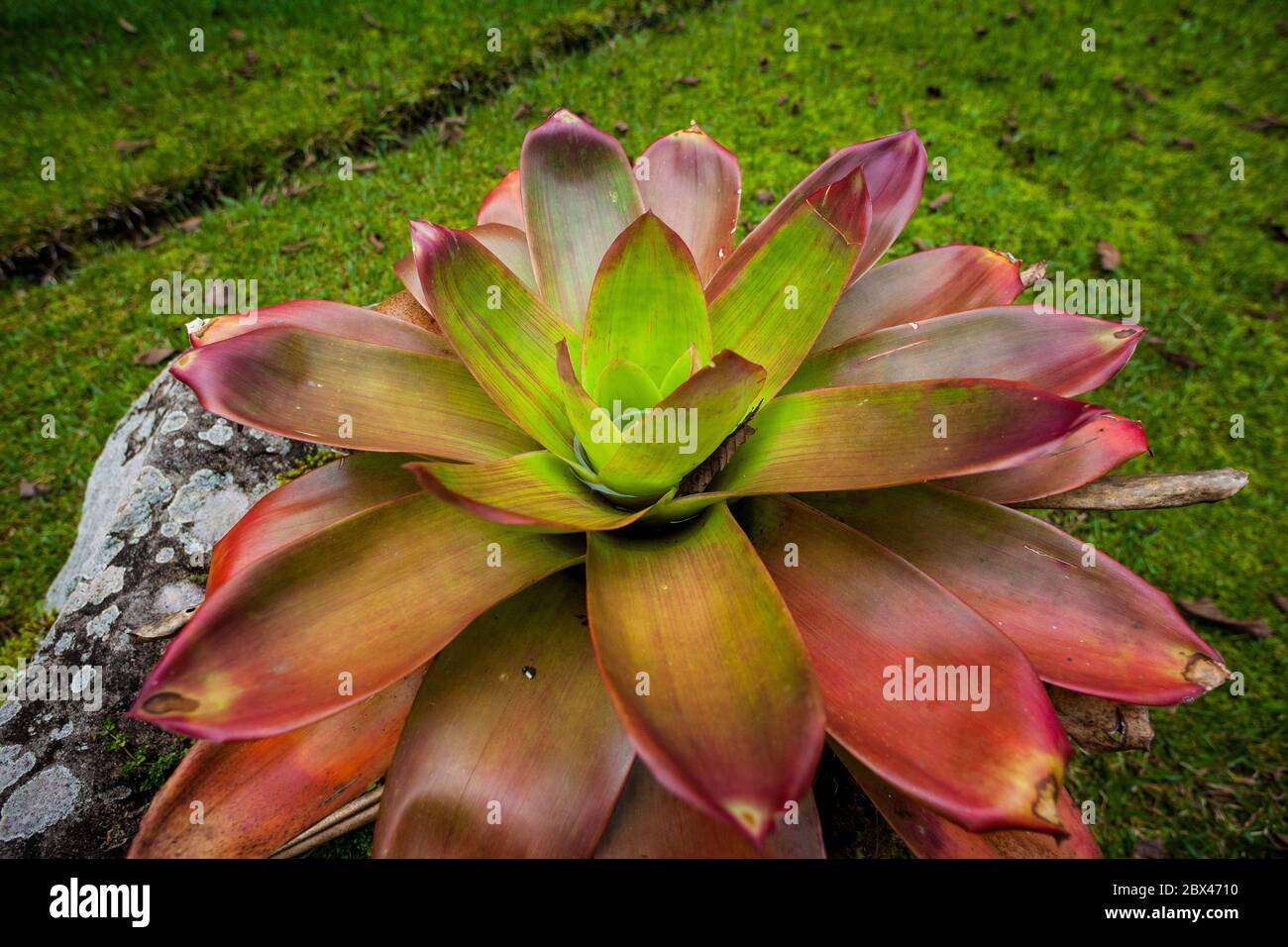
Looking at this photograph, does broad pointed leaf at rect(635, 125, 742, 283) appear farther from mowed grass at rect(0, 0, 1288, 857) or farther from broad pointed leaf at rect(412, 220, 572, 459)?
mowed grass at rect(0, 0, 1288, 857)

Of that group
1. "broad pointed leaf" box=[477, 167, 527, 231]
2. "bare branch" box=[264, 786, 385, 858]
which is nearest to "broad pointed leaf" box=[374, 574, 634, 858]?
"bare branch" box=[264, 786, 385, 858]

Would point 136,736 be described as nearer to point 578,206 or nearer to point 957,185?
point 578,206

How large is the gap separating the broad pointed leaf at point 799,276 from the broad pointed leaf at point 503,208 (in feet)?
2.27

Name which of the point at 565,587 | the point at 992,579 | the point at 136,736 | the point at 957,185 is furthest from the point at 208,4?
the point at 992,579

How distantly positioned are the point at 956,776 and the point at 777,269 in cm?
86

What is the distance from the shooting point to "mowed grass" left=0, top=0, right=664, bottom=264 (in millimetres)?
3508

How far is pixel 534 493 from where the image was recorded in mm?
1214

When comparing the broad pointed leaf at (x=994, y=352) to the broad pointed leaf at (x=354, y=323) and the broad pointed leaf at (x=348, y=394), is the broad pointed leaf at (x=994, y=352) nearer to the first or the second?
the broad pointed leaf at (x=348, y=394)

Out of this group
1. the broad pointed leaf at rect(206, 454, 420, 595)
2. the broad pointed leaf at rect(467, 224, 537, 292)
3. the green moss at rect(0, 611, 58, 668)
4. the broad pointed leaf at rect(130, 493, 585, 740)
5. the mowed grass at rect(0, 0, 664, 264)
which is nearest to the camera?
the broad pointed leaf at rect(130, 493, 585, 740)

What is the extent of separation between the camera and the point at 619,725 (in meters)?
1.14

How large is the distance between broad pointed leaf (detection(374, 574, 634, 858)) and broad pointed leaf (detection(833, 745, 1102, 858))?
38 centimetres

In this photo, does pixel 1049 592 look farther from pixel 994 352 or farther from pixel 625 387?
pixel 625 387

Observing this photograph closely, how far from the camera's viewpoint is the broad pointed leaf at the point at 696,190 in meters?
1.68

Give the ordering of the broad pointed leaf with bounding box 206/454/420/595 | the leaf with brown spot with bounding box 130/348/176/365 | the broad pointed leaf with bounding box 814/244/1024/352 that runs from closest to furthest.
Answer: the broad pointed leaf with bounding box 206/454/420/595 < the broad pointed leaf with bounding box 814/244/1024/352 < the leaf with brown spot with bounding box 130/348/176/365
